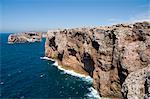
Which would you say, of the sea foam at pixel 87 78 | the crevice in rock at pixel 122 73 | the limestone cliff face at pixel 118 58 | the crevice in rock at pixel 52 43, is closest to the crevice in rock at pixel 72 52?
the limestone cliff face at pixel 118 58

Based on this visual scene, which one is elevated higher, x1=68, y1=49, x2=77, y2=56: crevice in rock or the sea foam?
x1=68, y1=49, x2=77, y2=56: crevice in rock

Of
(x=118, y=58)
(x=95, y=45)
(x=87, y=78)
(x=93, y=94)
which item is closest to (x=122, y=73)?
(x=118, y=58)

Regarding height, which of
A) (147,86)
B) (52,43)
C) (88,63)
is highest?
(147,86)

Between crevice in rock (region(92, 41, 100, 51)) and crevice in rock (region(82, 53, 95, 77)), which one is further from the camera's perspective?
crevice in rock (region(82, 53, 95, 77))

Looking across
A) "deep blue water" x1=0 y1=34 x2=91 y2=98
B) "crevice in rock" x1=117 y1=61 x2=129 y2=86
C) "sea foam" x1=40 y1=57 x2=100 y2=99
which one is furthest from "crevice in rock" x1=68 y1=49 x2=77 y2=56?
"crevice in rock" x1=117 y1=61 x2=129 y2=86

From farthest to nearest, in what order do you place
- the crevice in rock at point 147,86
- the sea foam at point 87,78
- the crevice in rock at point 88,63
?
1. the crevice in rock at point 88,63
2. the sea foam at point 87,78
3. the crevice in rock at point 147,86

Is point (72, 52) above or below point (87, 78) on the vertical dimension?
above

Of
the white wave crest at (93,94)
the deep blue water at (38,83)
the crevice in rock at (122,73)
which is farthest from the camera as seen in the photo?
the deep blue water at (38,83)

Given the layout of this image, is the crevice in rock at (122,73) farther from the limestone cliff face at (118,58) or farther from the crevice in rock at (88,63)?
the crevice in rock at (88,63)

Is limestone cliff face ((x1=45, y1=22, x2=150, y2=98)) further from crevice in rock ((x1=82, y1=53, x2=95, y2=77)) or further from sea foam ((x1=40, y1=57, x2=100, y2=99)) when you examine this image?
sea foam ((x1=40, y1=57, x2=100, y2=99))

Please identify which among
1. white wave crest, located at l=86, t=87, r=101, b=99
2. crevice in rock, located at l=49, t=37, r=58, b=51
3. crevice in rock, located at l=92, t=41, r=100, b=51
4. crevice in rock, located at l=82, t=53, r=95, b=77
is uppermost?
crevice in rock, located at l=92, t=41, r=100, b=51

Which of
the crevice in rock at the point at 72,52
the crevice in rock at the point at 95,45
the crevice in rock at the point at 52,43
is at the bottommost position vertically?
the crevice in rock at the point at 72,52

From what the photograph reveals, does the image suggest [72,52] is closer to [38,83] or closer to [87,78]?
[87,78]
